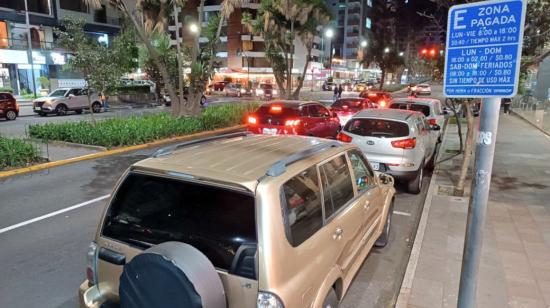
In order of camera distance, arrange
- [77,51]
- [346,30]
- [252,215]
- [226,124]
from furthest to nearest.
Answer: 1. [346,30]
2. [226,124]
3. [77,51]
4. [252,215]

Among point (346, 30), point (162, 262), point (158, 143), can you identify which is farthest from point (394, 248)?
point (346, 30)

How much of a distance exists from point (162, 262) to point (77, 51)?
13189 mm

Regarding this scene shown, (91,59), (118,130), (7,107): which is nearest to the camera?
(118,130)

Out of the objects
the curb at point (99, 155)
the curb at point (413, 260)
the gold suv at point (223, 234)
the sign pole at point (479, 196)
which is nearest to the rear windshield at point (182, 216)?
the gold suv at point (223, 234)

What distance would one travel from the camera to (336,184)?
12.0 ft

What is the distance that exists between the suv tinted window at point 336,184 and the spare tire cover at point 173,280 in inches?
48.7

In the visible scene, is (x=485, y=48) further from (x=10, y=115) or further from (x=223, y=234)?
(x=10, y=115)

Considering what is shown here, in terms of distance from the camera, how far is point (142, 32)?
1489cm

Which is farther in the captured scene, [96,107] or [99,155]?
[96,107]

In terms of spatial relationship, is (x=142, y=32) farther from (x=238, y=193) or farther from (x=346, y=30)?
(x=346, y=30)

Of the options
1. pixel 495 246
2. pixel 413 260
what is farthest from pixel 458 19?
pixel 495 246

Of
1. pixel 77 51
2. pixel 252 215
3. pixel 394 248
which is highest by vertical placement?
pixel 77 51

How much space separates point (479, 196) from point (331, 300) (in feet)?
4.66

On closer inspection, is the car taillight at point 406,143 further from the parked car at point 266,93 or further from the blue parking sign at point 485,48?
the parked car at point 266,93
